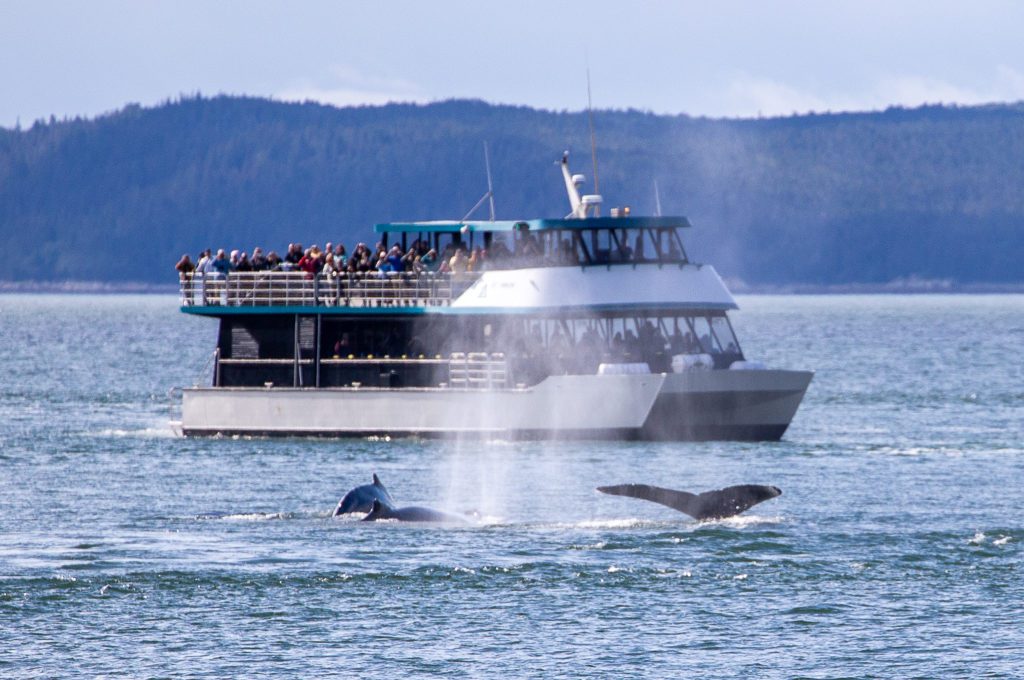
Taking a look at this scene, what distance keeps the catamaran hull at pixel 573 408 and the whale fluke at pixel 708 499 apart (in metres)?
11.0

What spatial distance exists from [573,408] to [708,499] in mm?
12270

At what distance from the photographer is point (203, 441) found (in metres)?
52.2

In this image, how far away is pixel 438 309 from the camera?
5000cm

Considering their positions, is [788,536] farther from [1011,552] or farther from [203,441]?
[203,441]

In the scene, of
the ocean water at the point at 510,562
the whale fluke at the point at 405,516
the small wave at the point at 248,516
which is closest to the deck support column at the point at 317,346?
the ocean water at the point at 510,562

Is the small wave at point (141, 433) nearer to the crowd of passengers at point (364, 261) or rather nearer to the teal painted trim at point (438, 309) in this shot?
the teal painted trim at point (438, 309)

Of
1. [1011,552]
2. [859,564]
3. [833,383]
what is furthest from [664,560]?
[833,383]

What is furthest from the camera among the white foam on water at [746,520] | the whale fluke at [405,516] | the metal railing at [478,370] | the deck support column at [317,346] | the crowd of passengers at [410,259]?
the deck support column at [317,346]

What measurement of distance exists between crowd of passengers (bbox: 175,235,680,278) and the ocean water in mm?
4285

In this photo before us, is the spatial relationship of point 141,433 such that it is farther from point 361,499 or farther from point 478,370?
point 361,499

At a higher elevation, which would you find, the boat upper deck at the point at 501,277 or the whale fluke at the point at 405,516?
the boat upper deck at the point at 501,277

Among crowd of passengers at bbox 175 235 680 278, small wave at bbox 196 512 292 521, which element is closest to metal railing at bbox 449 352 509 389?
crowd of passengers at bbox 175 235 680 278

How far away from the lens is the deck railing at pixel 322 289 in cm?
5072

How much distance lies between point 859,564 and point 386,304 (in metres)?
21.5
